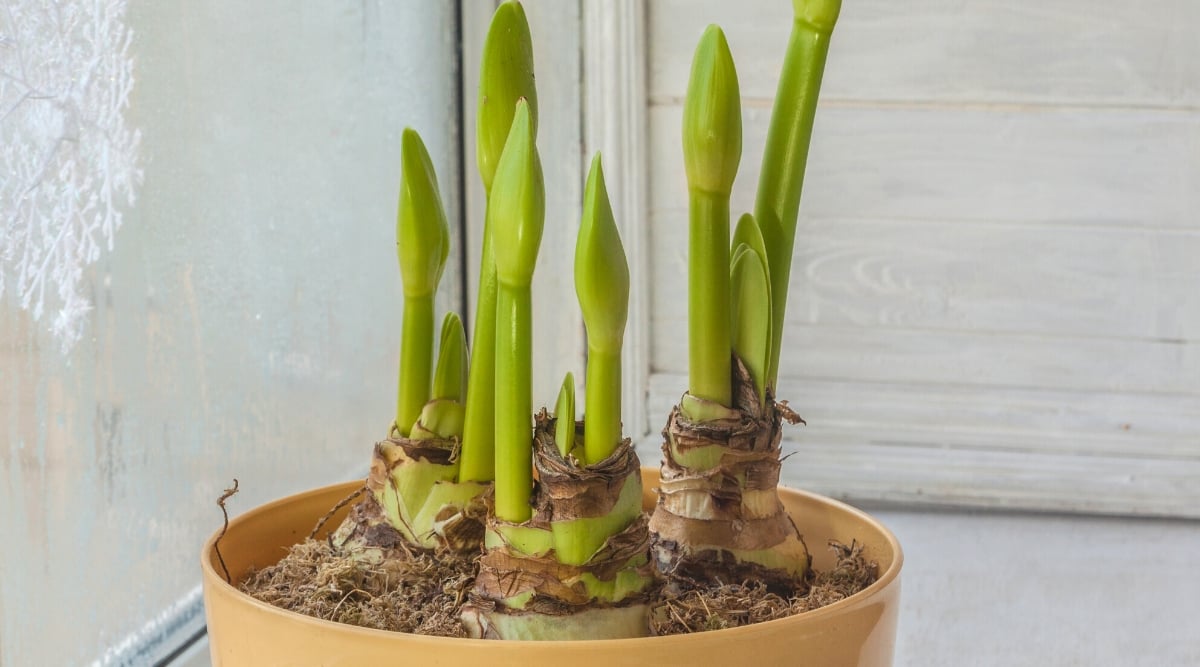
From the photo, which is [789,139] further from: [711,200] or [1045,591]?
[1045,591]

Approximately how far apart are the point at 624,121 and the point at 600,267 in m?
0.70

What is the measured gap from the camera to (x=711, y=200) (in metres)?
0.38

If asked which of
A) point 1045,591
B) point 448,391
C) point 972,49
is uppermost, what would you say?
point 972,49

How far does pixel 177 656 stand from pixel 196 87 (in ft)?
1.01

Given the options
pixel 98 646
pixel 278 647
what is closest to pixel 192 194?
pixel 98 646

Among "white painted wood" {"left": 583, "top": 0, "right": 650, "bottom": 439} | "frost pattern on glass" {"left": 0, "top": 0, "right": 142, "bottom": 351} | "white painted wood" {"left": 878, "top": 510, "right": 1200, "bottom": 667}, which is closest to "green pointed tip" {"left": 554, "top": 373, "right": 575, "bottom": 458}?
"frost pattern on glass" {"left": 0, "top": 0, "right": 142, "bottom": 351}

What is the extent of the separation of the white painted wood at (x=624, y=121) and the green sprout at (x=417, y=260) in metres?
0.57

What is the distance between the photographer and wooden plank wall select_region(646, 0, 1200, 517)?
0.96 metres

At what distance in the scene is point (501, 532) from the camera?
0.34m

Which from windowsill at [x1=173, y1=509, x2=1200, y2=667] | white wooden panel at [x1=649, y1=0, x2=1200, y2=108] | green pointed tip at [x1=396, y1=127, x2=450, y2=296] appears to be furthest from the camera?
white wooden panel at [x1=649, y1=0, x2=1200, y2=108]

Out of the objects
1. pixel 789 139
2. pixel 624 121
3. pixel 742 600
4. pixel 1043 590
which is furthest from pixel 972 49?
pixel 742 600

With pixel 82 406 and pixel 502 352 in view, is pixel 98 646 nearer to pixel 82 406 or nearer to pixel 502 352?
pixel 82 406

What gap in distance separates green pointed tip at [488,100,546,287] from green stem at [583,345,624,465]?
0.04 metres

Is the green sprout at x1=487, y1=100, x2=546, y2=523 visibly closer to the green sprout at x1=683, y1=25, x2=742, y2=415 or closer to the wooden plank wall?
the green sprout at x1=683, y1=25, x2=742, y2=415
